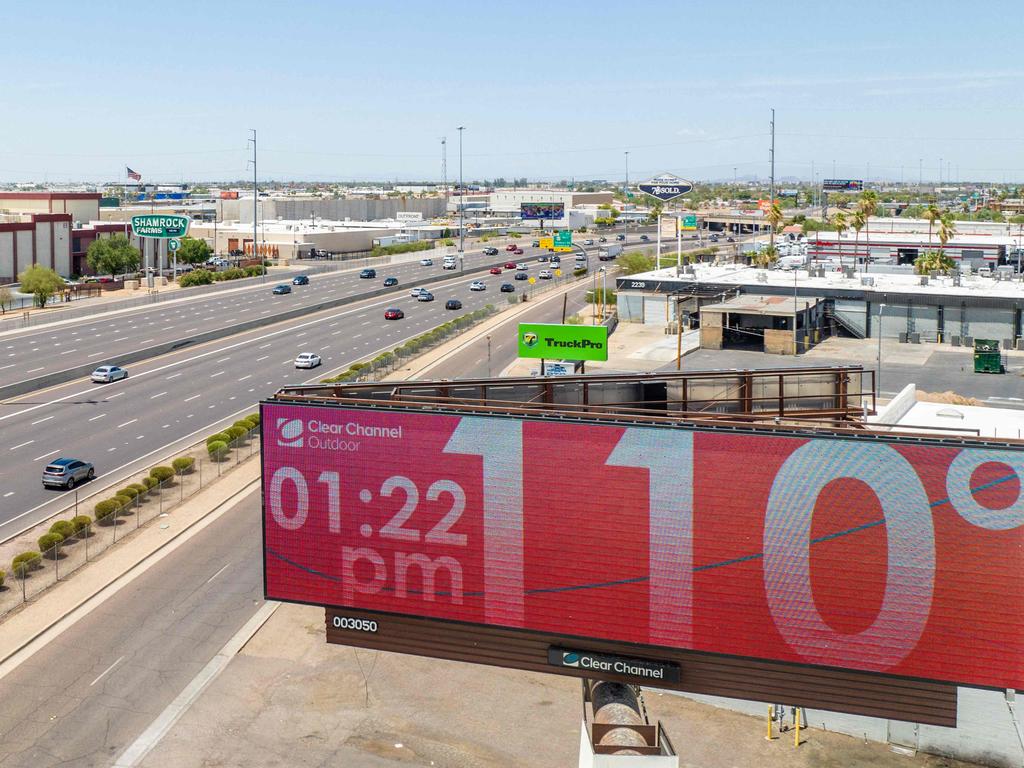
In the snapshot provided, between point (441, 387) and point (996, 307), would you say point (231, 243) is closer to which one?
point (996, 307)

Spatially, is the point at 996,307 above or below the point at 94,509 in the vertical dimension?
above

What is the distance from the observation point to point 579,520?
A: 1970cm

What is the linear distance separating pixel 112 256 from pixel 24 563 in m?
116

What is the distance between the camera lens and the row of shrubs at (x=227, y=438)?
166 ft

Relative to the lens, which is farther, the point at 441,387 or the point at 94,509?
the point at 94,509

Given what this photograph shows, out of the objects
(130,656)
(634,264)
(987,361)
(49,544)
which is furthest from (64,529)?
(634,264)

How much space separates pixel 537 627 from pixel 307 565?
474cm

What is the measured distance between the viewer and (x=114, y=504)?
41.8 m

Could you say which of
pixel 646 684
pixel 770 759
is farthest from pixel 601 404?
pixel 770 759

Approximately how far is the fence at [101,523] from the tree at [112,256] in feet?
325

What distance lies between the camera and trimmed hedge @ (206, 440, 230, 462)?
1991 inches

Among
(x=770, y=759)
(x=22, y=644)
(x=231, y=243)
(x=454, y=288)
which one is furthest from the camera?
(x=231, y=243)

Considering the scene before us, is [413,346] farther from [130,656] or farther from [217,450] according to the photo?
[130,656]

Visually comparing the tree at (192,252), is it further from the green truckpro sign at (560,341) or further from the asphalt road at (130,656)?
the asphalt road at (130,656)
